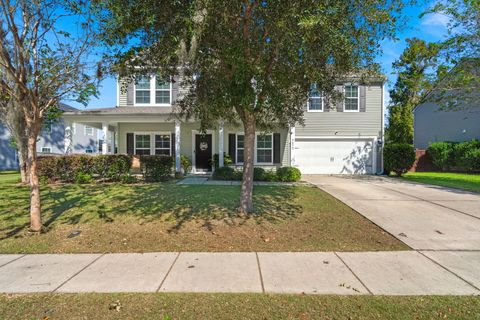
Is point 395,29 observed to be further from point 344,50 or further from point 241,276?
point 241,276

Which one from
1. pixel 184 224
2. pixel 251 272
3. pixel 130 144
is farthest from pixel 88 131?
pixel 251 272

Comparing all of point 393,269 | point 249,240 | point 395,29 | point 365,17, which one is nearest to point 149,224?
point 249,240

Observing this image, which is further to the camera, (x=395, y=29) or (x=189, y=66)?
(x=189, y=66)

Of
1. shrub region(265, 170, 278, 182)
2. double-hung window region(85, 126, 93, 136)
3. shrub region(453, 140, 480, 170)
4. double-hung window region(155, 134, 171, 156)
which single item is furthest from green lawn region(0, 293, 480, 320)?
double-hung window region(85, 126, 93, 136)

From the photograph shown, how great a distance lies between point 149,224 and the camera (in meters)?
5.95

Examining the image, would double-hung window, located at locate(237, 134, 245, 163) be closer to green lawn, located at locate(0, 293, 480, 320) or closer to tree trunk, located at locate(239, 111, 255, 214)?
tree trunk, located at locate(239, 111, 255, 214)

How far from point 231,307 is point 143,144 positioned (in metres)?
13.9

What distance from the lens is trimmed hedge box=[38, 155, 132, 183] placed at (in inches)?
467

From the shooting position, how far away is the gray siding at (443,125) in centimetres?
1967

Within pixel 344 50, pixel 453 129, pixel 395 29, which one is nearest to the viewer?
pixel 344 50

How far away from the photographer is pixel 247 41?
5.29 meters

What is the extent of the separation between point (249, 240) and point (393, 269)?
228 cm

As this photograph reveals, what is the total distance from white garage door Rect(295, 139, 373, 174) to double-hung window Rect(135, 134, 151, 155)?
28.0 feet

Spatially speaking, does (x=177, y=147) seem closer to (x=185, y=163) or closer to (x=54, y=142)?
(x=185, y=163)
